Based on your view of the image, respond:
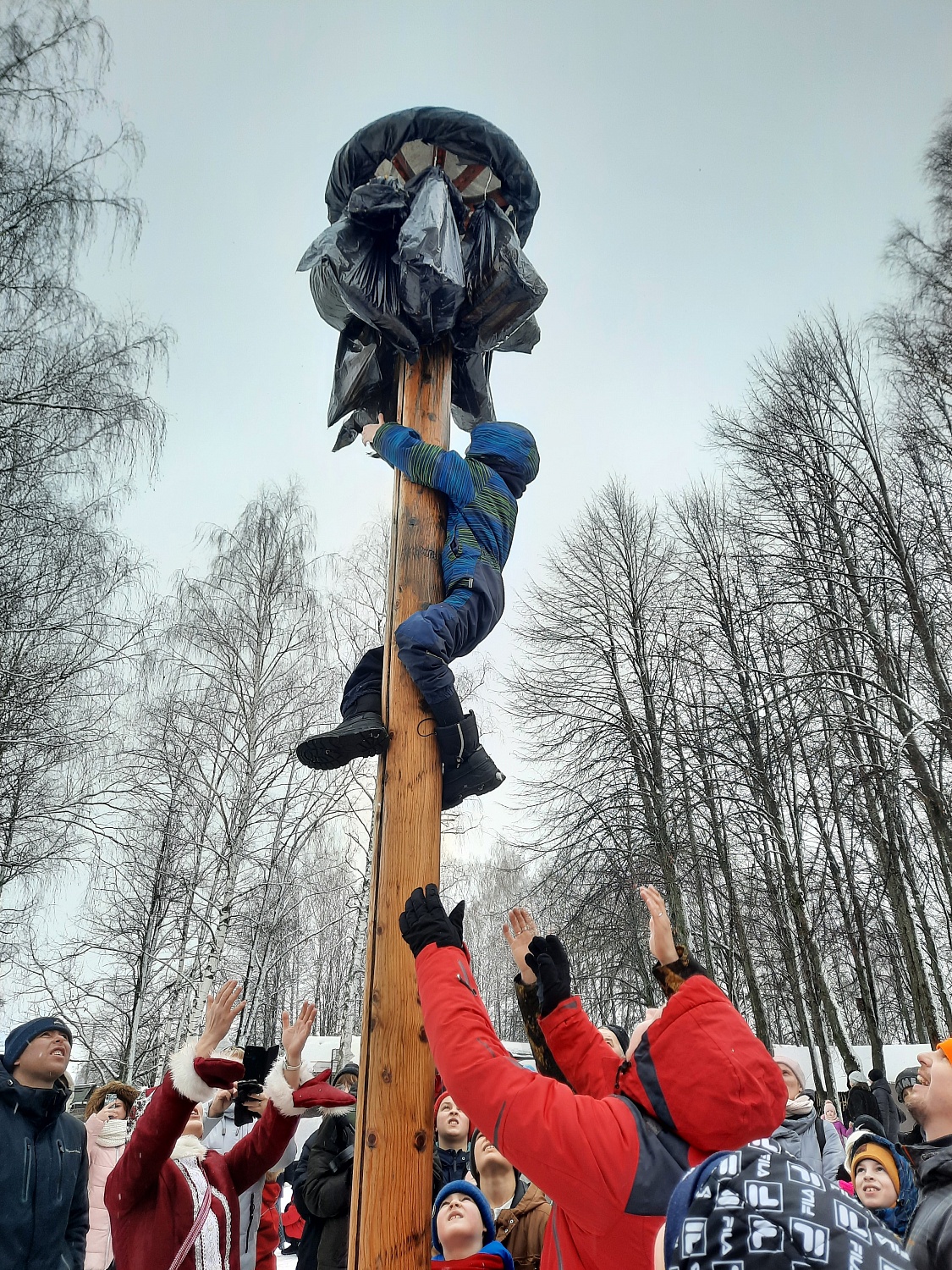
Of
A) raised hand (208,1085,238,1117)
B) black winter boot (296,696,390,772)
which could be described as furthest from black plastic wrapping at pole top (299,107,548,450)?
raised hand (208,1085,238,1117)

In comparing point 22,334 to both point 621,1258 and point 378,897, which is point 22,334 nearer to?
point 378,897

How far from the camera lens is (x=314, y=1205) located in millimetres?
3828

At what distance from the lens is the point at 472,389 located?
3701 millimetres

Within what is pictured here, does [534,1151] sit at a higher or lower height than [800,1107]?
lower

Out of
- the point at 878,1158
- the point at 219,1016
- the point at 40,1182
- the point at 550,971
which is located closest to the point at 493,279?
the point at 550,971

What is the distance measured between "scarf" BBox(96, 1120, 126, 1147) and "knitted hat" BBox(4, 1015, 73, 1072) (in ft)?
6.62

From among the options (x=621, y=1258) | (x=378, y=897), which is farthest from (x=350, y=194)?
(x=621, y=1258)

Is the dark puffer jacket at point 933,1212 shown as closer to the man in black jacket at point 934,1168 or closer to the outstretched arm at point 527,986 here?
the man in black jacket at point 934,1168

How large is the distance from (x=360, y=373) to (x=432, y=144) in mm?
936

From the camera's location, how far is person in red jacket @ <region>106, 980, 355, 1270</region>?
233 cm

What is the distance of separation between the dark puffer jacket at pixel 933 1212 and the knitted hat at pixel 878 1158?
2.55 m

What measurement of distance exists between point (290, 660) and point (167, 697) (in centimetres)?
224

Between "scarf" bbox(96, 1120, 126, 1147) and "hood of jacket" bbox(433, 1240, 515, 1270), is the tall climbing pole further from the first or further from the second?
"scarf" bbox(96, 1120, 126, 1147)

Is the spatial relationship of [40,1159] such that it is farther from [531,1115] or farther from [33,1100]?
[531,1115]
